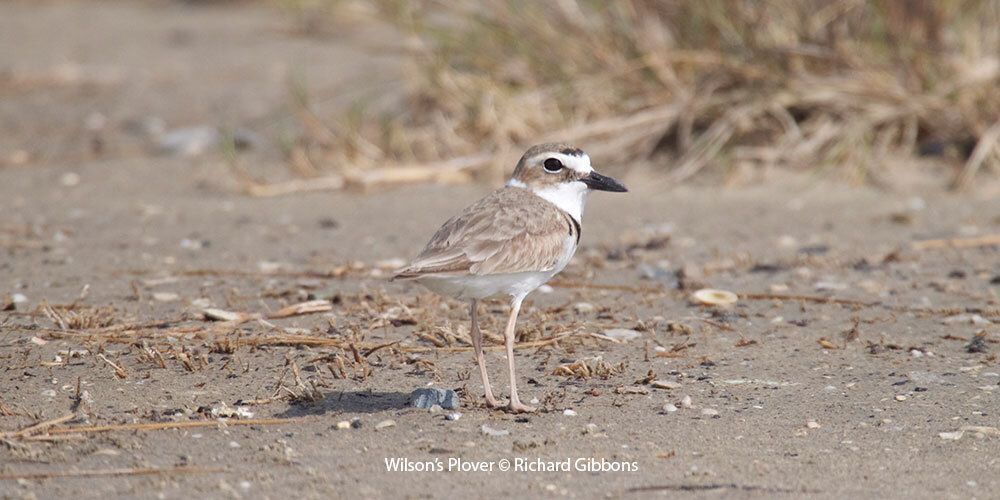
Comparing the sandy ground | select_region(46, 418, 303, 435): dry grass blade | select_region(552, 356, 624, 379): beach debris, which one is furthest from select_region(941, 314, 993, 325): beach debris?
select_region(46, 418, 303, 435): dry grass blade

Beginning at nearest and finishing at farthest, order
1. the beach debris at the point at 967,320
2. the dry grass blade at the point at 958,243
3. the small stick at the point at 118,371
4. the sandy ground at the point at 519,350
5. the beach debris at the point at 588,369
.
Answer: the sandy ground at the point at 519,350 → the small stick at the point at 118,371 → the beach debris at the point at 588,369 → the beach debris at the point at 967,320 → the dry grass blade at the point at 958,243

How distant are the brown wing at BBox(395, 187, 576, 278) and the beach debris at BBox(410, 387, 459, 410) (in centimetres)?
45

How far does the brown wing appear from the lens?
4.10 m

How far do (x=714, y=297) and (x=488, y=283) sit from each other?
1.70 meters

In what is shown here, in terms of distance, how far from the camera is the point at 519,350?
16.0 feet

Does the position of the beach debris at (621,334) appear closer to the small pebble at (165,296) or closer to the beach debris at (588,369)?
the beach debris at (588,369)

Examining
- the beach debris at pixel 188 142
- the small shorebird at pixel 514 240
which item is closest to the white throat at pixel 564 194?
the small shorebird at pixel 514 240

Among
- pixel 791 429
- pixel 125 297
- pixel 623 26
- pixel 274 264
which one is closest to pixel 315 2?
pixel 623 26

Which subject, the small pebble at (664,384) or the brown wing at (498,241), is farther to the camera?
the small pebble at (664,384)

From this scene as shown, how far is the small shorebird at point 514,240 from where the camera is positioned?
4121 mm

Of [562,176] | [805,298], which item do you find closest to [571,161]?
[562,176]

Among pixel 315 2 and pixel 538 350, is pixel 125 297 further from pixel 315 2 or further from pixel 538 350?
pixel 315 2

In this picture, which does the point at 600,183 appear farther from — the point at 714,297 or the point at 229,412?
the point at 229,412

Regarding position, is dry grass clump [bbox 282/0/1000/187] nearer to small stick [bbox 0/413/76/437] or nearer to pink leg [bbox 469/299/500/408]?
pink leg [bbox 469/299/500/408]
